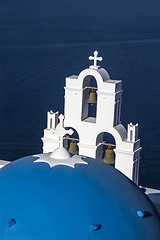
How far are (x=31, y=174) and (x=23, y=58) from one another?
7186 centimetres

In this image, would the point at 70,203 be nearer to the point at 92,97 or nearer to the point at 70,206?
the point at 70,206

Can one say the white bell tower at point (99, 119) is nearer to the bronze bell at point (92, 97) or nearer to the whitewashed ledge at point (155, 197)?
the bronze bell at point (92, 97)

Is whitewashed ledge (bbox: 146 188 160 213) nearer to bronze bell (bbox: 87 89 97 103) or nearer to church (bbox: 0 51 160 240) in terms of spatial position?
bronze bell (bbox: 87 89 97 103)

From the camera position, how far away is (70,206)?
Result: 1247cm

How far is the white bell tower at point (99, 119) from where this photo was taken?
1936cm

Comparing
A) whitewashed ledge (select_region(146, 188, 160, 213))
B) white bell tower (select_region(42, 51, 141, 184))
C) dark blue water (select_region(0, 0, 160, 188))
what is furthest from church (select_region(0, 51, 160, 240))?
dark blue water (select_region(0, 0, 160, 188))

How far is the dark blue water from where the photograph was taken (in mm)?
52469

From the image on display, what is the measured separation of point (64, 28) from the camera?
112m

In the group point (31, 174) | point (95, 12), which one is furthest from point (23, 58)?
point (31, 174)

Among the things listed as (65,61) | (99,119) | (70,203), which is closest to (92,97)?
(99,119)

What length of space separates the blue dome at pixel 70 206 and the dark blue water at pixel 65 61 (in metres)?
30.3

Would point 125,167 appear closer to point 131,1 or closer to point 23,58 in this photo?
point 23,58

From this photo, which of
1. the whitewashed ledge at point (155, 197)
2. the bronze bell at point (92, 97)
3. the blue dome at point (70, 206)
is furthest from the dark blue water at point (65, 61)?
the blue dome at point (70, 206)

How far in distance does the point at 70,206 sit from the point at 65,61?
231 ft
